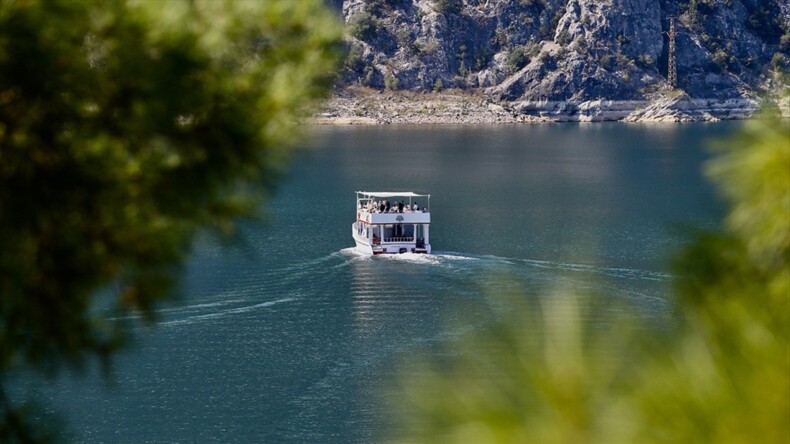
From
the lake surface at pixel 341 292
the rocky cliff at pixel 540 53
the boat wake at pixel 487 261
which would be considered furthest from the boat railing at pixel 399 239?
the rocky cliff at pixel 540 53

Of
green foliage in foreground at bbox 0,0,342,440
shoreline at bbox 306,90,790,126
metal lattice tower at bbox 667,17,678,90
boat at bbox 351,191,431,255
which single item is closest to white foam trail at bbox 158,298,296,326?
boat at bbox 351,191,431,255

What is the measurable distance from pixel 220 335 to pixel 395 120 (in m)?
124

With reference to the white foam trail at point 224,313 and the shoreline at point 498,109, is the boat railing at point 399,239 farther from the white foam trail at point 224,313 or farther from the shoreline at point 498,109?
the shoreline at point 498,109

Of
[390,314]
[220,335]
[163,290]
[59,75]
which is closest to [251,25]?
[59,75]

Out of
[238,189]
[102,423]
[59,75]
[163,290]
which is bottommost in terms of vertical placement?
[102,423]

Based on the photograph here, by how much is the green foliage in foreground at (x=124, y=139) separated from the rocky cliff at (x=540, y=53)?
492 ft

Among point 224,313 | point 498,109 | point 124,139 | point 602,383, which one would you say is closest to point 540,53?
point 498,109

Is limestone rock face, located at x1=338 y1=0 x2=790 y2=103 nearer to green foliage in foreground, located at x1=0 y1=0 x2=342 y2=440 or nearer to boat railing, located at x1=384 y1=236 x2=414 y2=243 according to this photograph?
boat railing, located at x1=384 y1=236 x2=414 y2=243

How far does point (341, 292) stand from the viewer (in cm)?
3934

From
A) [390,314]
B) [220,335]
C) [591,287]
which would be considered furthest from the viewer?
[390,314]

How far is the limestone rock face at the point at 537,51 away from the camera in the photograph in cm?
15762

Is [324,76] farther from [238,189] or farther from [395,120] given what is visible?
[395,120]

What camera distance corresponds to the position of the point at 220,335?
1312 inches

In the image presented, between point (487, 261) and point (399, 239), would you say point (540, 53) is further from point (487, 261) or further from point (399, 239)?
point (487, 261)
